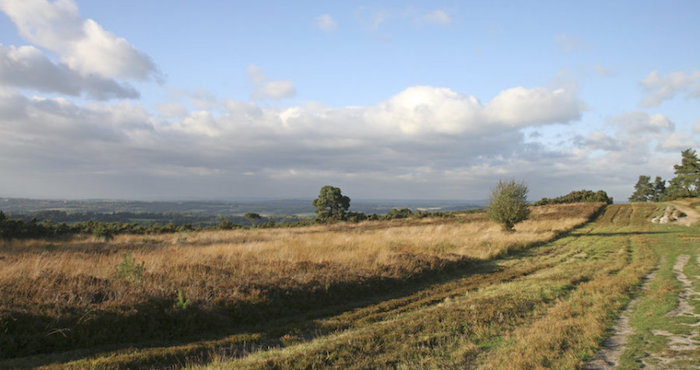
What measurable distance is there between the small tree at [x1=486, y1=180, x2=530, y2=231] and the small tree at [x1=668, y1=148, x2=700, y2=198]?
60612mm

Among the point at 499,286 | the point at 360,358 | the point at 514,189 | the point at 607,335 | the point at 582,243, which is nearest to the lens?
the point at 360,358

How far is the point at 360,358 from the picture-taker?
6008 mm

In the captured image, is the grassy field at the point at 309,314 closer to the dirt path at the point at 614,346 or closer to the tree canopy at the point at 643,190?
the dirt path at the point at 614,346

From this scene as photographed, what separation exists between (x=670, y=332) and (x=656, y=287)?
17.5ft

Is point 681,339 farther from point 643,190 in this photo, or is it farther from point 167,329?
point 643,190

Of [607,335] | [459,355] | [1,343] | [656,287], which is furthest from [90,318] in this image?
[656,287]

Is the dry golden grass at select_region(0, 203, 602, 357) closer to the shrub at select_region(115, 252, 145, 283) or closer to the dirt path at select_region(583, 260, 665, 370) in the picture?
the shrub at select_region(115, 252, 145, 283)

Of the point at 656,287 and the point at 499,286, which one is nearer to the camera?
the point at 656,287

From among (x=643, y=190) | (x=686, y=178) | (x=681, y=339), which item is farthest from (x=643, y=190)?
(x=681, y=339)

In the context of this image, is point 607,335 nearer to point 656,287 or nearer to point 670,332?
point 670,332

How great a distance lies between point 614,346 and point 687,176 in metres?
88.2

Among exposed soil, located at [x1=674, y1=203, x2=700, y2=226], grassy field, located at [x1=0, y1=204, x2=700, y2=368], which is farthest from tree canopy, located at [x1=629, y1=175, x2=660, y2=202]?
grassy field, located at [x1=0, y1=204, x2=700, y2=368]

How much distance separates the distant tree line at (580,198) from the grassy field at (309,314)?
235 ft

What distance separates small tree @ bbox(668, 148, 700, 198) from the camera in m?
68.8
